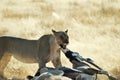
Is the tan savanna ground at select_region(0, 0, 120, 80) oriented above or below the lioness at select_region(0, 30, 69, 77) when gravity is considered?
above

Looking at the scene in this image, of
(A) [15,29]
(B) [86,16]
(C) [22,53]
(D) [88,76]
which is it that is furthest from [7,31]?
(D) [88,76]

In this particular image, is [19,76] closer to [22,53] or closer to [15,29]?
[22,53]

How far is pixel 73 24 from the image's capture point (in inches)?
819

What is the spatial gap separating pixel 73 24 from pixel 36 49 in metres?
8.99

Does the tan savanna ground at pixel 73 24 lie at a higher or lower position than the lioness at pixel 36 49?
higher

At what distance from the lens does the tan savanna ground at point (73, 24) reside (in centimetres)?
1460

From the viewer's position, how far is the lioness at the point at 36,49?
11.3 metres

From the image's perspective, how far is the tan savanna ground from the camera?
47.9 ft

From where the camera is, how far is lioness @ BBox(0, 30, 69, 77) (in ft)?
37.0

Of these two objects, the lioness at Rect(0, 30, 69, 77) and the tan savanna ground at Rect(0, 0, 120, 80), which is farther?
the tan savanna ground at Rect(0, 0, 120, 80)

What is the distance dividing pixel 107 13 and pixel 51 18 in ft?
10.5

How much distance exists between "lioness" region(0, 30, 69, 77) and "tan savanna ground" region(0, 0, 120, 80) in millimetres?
988

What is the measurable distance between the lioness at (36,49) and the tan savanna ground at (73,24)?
99 cm

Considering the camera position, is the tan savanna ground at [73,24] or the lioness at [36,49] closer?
the lioness at [36,49]
